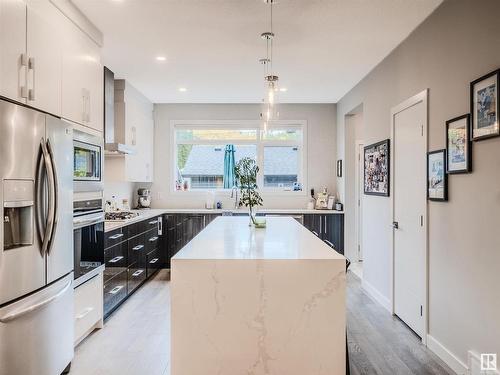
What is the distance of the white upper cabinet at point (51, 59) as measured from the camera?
6.59ft

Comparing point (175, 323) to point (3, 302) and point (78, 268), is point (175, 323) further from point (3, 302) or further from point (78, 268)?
point (78, 268)

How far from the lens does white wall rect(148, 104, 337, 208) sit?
6.20 m

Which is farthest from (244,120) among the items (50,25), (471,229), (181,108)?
(471,229)

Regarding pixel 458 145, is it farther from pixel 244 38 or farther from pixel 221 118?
pixel 221 118

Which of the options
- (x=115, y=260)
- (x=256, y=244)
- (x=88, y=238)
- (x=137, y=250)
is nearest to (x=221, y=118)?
(x=137, y=250)

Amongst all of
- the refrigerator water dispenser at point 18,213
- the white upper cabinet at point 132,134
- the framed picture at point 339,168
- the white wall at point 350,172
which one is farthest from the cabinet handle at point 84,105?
the framed picture at point 339,168

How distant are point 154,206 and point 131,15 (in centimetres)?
378

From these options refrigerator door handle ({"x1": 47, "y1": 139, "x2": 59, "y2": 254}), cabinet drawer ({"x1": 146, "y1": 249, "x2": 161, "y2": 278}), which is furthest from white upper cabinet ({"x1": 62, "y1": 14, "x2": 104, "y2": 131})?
cabinet drawer ({"x1": 146, "y1": 249, "x2": 161, "y2": 278})

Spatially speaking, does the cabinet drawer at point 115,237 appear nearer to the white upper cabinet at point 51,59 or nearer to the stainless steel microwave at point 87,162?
the stainless steel microwave at point 87,162

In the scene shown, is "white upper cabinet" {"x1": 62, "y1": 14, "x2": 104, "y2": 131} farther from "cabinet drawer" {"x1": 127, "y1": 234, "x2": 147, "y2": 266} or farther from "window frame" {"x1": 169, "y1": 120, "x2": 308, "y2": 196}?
"window frame" {"x1": 169, "y1": 120, "x2": 308, "y2": 196}

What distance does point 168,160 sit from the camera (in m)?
6.21

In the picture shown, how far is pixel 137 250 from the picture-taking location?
4383 mm

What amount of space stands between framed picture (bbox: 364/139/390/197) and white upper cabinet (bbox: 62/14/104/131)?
9.58ft

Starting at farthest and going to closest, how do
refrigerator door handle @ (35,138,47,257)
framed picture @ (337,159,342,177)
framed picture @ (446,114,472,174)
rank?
framed picture @ (337,159,342,177), framed picture @ (446,114,472,174), refrigerator door handle @ (35,138,47,257)
